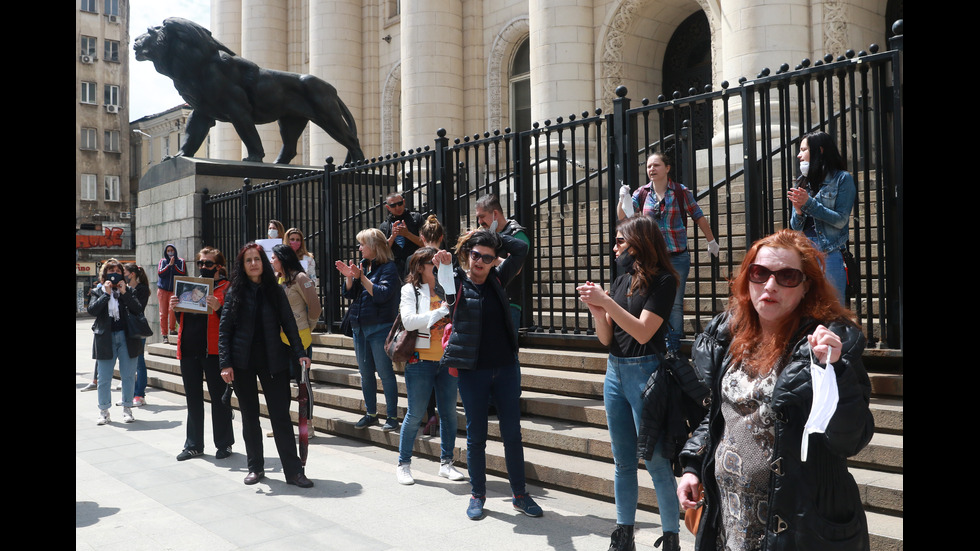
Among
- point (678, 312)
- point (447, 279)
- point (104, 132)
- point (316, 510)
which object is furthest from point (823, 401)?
point (104, 132)

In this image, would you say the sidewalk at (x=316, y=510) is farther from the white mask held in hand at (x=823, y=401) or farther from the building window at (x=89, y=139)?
the building window at (x=89, y=139)

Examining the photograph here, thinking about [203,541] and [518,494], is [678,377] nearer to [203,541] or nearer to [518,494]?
[518,494]

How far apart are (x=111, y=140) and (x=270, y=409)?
52951 millimetres

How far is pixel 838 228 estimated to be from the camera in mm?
5344

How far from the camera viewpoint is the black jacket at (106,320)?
9.42 m

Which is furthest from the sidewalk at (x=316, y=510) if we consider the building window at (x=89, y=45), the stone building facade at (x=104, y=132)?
the building window at (x=89, y=45)

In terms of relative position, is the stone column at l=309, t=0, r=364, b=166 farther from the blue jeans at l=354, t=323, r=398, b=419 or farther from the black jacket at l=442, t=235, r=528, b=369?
the black jacket at l=442, t=235, r=528, b=369

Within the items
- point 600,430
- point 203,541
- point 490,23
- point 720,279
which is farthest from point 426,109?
point 203,541

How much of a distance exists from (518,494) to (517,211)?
3.75m

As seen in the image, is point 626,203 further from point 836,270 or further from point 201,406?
point 201,406

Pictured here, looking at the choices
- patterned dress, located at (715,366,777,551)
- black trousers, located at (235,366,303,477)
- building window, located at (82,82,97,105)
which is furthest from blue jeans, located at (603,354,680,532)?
building window, located at (82,82,97,105)

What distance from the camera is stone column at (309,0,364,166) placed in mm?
23859

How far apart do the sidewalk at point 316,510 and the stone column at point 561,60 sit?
33.2ft

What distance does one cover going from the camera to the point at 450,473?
6.28 meters
